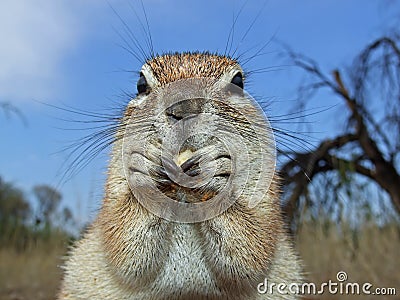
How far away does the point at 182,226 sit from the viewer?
2059 millimetres

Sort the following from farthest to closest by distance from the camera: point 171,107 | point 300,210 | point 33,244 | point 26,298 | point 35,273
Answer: point 33,244 < point 35,273 < point 26,298 < point 300,210 < point 171,107

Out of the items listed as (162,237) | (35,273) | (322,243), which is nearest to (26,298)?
(35,273)

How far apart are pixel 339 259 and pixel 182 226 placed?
4.08 m

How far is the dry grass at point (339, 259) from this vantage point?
5.05 m

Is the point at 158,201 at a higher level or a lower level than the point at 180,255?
higher

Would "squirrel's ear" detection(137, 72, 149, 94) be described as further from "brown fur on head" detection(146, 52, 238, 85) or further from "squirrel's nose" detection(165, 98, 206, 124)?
"squirrel's nose" detection(165, 98, 206, 124)

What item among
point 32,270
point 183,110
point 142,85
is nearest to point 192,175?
point 183,110

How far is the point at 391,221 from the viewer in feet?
17.6

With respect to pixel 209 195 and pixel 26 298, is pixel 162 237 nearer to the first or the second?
pixel 209 195

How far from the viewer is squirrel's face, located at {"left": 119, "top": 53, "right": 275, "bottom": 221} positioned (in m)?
1.92

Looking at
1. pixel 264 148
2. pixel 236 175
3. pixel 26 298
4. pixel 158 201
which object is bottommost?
pixel 26 298

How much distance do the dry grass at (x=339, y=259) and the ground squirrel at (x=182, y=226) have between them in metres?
2.56

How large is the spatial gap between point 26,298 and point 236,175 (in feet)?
12.1

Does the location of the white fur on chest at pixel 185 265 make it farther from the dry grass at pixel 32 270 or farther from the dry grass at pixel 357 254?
the dry grass at pixel 32 270
